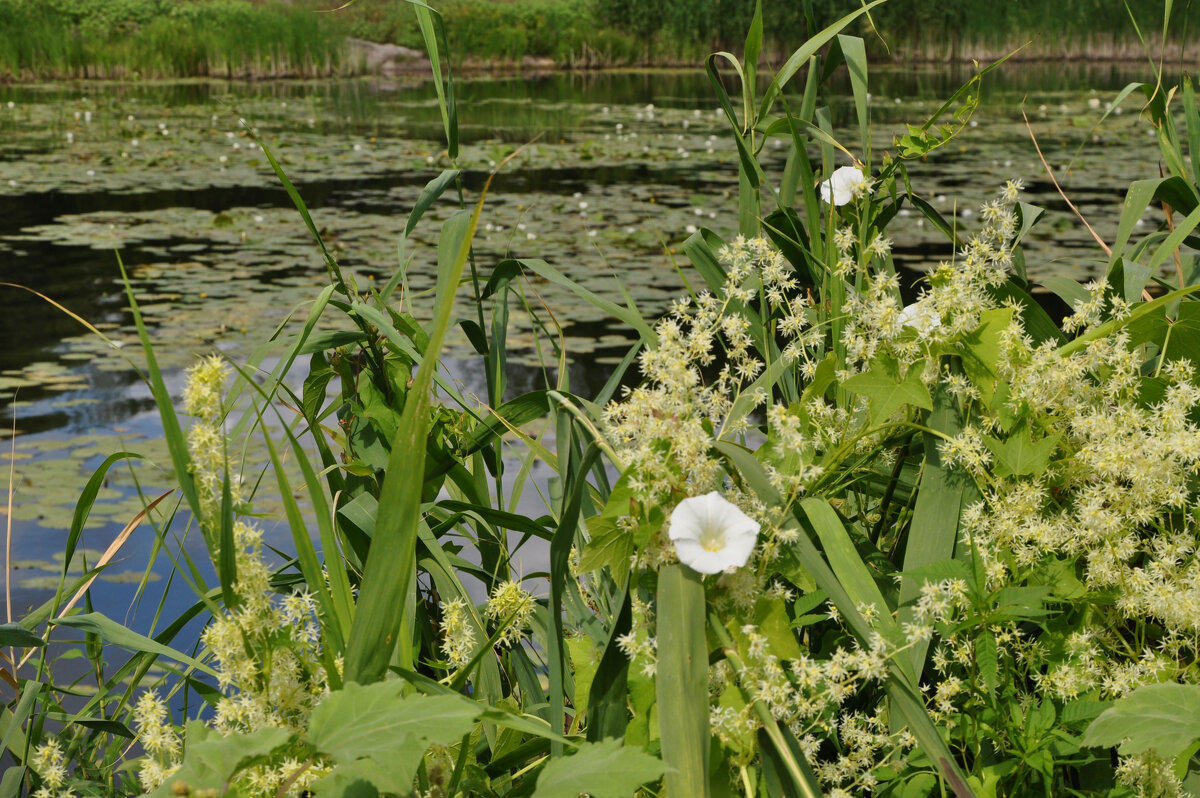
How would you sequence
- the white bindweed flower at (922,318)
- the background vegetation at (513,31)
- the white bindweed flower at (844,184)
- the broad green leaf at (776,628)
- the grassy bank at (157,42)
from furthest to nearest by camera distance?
the background vegetation at (513,31)
the grassy bank at (157,42)
the white bindweed flower at (844,184)
the white bindweed flower at (922,318)
the broad green leaf at (776,628)

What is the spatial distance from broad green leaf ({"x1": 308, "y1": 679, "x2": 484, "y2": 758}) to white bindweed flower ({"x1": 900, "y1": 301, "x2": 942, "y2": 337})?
57 cm

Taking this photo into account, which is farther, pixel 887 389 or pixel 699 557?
pixel 887 389

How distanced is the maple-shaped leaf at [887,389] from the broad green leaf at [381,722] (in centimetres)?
47

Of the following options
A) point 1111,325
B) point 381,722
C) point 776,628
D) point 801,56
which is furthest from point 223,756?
point 801,56

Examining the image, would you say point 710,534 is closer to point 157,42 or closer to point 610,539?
point 610,539

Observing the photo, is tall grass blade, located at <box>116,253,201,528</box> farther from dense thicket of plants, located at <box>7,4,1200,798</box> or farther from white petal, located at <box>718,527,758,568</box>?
white petal, located at <box>718,527,758,568</box>

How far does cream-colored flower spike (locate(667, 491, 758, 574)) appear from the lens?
77cm

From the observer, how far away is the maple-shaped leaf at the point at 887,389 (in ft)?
3.02

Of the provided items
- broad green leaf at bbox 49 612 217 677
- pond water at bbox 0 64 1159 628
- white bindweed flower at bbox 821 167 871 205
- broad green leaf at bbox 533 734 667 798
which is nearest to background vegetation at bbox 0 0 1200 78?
pond water at bbox 0 64 1159 628

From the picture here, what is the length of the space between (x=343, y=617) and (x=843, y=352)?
1.97ft

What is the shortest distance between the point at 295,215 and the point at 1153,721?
24.1 ft

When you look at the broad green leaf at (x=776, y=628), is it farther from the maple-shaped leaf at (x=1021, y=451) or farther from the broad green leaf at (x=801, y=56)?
the broad green leaf at (x=801, y=56)

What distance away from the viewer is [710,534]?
80 centimetres

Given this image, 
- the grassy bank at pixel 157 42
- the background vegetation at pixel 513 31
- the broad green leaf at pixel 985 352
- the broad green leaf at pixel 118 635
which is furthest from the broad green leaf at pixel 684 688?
the grassy bank at pixel 157 42
